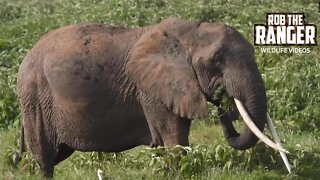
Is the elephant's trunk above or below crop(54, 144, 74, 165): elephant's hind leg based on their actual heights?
above

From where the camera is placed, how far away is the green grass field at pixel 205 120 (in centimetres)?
660

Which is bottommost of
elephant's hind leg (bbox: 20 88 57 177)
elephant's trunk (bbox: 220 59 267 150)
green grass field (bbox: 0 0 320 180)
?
green grass field (bbox: 0 0 320 180)

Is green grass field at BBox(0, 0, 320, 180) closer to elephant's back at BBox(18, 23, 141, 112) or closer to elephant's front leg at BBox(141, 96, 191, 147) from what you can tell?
elephant's front leg at BBox(141, 96, 191, 147)

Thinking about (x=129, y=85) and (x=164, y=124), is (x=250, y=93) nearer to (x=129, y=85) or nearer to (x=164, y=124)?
(x=164, y=124)

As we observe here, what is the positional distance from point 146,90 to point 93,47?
2.17ft

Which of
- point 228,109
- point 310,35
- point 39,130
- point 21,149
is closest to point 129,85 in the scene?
point 228,109

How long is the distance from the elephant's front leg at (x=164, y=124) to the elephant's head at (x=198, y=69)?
3.5 inches

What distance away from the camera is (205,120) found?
9906 millimetres

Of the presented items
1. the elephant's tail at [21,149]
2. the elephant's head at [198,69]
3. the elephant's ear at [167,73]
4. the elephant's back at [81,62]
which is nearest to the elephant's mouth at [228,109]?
the elephant's head at [198,69]

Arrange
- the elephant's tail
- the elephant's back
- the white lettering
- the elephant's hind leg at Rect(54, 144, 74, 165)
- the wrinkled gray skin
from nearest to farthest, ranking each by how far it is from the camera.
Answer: the wrinkled gray skin, the elephant's back, the elephant's hind leg at Rect(54, 144, 74, 165), the elephant's tail, the white lettering

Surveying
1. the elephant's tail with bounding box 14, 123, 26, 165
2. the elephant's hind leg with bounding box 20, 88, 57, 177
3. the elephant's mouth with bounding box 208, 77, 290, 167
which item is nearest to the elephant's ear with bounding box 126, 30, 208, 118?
the elephant's mouth with bounding box 208, 77, 290, 167

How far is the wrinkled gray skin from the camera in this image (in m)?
6.24

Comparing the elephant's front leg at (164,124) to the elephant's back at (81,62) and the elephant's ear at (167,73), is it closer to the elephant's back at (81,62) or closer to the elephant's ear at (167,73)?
the elephant's ear at (167,73)

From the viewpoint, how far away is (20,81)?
24.0 feet
